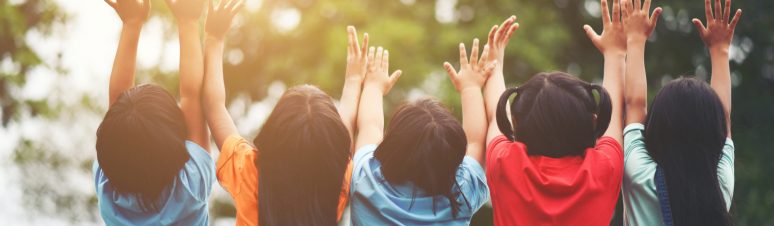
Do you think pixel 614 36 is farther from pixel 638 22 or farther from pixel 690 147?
pixel 690 147

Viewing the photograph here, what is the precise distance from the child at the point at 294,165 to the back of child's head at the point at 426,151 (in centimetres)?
17

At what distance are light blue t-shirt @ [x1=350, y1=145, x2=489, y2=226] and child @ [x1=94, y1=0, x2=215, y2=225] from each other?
1.80ft

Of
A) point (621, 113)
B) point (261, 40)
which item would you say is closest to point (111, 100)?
point (621, 113)

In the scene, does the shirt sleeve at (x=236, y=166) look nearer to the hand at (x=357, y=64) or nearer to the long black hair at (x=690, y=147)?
the hand at (x=357, y=64)

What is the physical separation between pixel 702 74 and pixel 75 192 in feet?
29.6

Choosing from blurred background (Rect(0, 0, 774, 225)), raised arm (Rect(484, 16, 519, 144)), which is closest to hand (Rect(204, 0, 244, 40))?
raised arm (Rect(484, 16, 519, 144))

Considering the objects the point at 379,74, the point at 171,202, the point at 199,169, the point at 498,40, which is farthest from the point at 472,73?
the point at 171,202

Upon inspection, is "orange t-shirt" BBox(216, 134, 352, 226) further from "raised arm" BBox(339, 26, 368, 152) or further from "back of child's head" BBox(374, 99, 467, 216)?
"raised arm" BBox(339, 26, 368, 152)

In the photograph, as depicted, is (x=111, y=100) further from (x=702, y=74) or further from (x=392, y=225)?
(x=702, y=74)

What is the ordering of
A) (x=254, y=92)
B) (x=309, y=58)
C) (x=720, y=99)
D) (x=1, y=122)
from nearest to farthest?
(x=720, y=99), (x=1, y=122), (x=309, y=58), (x=254, y=92)

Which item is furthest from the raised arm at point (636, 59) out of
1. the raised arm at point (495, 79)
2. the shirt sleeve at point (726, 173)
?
the raised arm at point (495, 79)

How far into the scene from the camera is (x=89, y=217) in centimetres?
1202

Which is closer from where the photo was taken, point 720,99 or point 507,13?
point 720,99

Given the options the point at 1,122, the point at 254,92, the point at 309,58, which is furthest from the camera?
the point at 254,92
